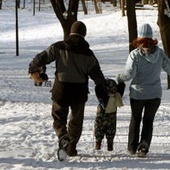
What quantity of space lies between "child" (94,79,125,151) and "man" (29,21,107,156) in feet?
0.51

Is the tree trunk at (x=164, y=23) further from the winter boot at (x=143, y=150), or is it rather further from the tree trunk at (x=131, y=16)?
the winter boot at (x=143, y=150)

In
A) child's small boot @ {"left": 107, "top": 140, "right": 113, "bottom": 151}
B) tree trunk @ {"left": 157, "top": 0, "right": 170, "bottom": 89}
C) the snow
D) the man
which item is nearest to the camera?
the man

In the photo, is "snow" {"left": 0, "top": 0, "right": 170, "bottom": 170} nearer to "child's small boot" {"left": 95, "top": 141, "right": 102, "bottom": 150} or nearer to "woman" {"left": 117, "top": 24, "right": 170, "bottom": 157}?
"child's small boot" {"left": 95, "top": 141, "right": 102, "bottom": 150}

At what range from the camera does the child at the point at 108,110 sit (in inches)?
242

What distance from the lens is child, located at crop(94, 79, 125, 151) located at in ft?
20.1

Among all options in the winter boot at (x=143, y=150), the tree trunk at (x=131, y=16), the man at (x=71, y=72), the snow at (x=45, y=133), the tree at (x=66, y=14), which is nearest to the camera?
the man at (x=71, y=72)

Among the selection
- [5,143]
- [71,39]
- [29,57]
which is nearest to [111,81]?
[71,39]

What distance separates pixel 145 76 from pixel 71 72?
880 millimetres

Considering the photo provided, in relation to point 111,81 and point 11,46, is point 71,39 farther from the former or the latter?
point 11,46

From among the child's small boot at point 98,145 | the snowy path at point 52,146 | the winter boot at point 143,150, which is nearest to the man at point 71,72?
the snowy path at point 52,146

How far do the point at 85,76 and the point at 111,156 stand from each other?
1083 millimetres

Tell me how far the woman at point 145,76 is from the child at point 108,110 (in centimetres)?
14

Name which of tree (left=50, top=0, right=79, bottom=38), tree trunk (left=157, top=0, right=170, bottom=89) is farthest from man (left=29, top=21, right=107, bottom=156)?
tree (left=50, top=0, right=79, bottom=38)

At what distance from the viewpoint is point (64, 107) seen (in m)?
5.97
